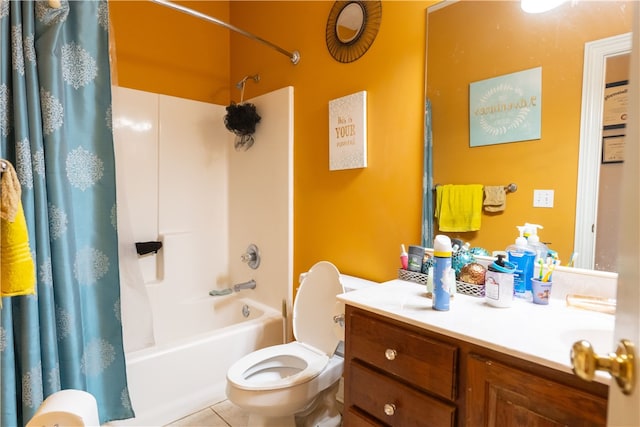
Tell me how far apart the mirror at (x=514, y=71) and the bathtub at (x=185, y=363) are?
1.35m

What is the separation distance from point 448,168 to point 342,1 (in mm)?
1109

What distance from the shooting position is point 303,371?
144 cm

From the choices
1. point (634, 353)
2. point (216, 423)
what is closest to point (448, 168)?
point (634, 353)

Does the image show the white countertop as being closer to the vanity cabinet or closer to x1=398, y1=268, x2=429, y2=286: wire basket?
the vanity cabinet

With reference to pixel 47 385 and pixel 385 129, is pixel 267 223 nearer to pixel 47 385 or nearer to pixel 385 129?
pixel 385 129

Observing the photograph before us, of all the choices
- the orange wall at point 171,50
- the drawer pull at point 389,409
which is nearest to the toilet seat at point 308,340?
the drawer pull at point 389,409

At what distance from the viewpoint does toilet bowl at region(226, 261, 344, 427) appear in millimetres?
1343

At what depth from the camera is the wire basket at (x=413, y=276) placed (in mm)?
1326

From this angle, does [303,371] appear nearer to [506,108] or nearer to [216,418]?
[216,418]

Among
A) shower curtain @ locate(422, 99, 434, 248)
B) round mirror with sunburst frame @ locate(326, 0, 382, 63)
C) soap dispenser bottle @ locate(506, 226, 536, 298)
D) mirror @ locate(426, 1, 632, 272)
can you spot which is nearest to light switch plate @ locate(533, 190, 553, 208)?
mirror @ locate(426, 1, 632, 272)

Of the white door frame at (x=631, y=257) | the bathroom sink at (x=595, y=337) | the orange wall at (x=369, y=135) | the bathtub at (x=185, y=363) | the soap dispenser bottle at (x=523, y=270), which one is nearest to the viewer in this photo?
the white door frame at (x=631, y=257)

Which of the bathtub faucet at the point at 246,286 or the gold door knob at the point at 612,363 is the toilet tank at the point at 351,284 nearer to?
the bathtub faucet at the point at 246,286

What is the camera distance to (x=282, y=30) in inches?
85.9

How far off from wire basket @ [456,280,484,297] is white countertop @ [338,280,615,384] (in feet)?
0.08
